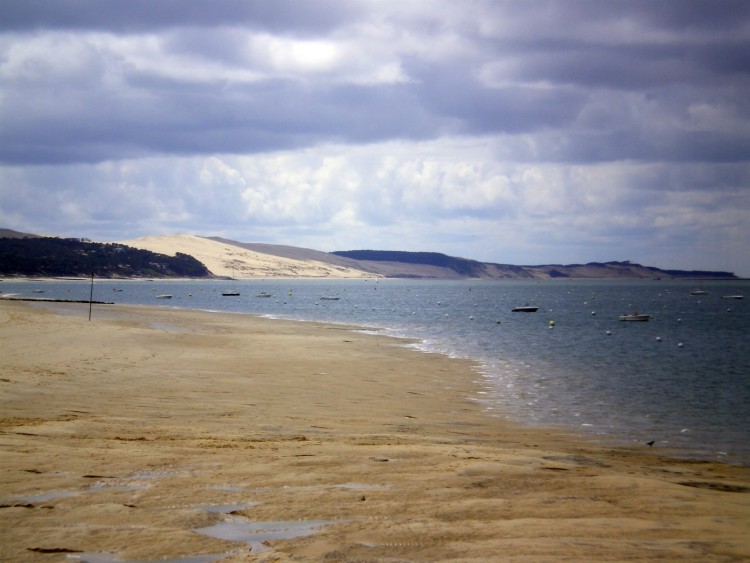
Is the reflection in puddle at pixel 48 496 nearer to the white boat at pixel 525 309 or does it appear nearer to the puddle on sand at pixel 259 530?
the puddle on sand at pixel 259 530

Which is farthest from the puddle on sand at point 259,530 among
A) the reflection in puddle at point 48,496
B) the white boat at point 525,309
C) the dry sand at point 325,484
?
the white boat at point 525,309

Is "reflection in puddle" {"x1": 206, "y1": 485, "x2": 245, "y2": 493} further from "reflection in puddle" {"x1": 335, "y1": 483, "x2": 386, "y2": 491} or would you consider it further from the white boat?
the white boat

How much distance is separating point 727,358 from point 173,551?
35405 mm

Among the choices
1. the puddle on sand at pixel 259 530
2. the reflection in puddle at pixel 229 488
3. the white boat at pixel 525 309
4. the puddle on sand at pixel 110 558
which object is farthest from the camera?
the white boat at pixel 525 309

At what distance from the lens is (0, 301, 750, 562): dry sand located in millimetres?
6762

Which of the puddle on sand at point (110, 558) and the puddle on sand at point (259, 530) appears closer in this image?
the puddle on sand at point (110, 558)

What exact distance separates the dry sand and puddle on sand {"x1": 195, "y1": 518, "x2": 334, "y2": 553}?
3cm

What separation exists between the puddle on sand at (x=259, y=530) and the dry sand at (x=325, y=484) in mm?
31

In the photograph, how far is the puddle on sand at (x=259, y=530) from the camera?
6.91 m

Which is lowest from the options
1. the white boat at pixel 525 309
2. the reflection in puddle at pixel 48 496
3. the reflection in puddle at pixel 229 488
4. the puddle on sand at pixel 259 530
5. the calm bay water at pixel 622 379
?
the calm bay water at pixel 622 379

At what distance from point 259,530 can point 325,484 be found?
177 centimetres

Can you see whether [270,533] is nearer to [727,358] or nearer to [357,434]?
[357,434]

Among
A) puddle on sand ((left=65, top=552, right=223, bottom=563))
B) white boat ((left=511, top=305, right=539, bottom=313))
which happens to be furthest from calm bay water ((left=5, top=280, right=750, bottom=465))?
white boat ((left=511, top=305, right=539, bottom=313))

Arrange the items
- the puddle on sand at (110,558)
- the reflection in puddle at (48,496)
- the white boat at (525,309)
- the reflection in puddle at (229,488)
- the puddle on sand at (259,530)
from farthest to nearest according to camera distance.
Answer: the white boat at (525,309) → the reflection in puddle at (229,488) → the reflection in puddle at (48,496) → the puddle on sand at (259,530) → the puddle on sand at (110,558)
